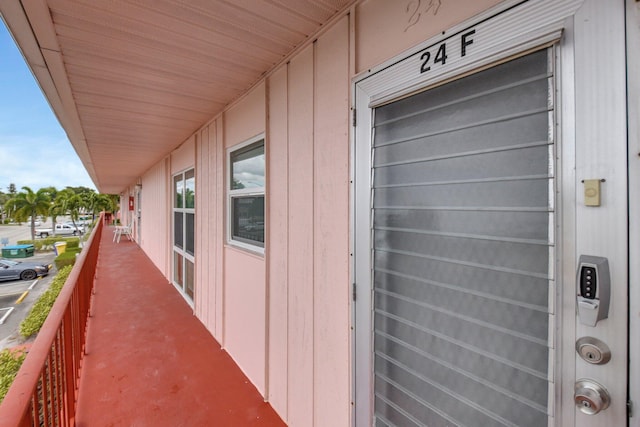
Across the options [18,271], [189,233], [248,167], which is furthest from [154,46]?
[18,271]

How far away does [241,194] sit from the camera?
2619mm

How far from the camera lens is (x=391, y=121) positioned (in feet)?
4.08

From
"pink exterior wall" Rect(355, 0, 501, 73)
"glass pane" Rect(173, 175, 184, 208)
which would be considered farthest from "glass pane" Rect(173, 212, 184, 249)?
"pink exterior wall" Rect(355, 0, 501, 73)

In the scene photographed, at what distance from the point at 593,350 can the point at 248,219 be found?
234cm

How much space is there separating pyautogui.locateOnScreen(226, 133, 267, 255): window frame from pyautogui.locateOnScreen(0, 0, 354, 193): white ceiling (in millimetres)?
460

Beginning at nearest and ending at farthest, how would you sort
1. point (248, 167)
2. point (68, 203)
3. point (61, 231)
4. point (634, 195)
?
point (634, 195) < point (248, 167) < point (68, 203) < point (61, 231)

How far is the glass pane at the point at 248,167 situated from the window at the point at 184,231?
151 centimetres

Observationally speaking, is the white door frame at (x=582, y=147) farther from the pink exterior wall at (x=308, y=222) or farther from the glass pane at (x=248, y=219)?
the glass pane at (x=248, y=219)

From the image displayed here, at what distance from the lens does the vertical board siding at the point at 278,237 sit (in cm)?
195

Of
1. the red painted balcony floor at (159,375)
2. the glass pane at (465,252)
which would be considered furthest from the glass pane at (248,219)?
the glass pane at (465,252)

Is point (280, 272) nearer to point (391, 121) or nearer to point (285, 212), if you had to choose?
point (285, 212)

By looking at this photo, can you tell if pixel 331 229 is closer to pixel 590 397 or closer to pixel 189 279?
pixel 590 397

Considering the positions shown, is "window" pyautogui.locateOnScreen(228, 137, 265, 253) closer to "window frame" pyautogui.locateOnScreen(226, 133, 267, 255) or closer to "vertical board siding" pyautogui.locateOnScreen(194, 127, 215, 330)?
"window frame" pyautogui.locateOnScreen(226, 133, 267, 255)

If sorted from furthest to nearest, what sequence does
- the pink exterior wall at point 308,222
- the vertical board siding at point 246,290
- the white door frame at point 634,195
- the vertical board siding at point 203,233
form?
the vertical board siding at point 203,233 → the vertical board siding at point 246,290 → the pink exterior wall at point 308,222 → the white door frame at point 634,195
